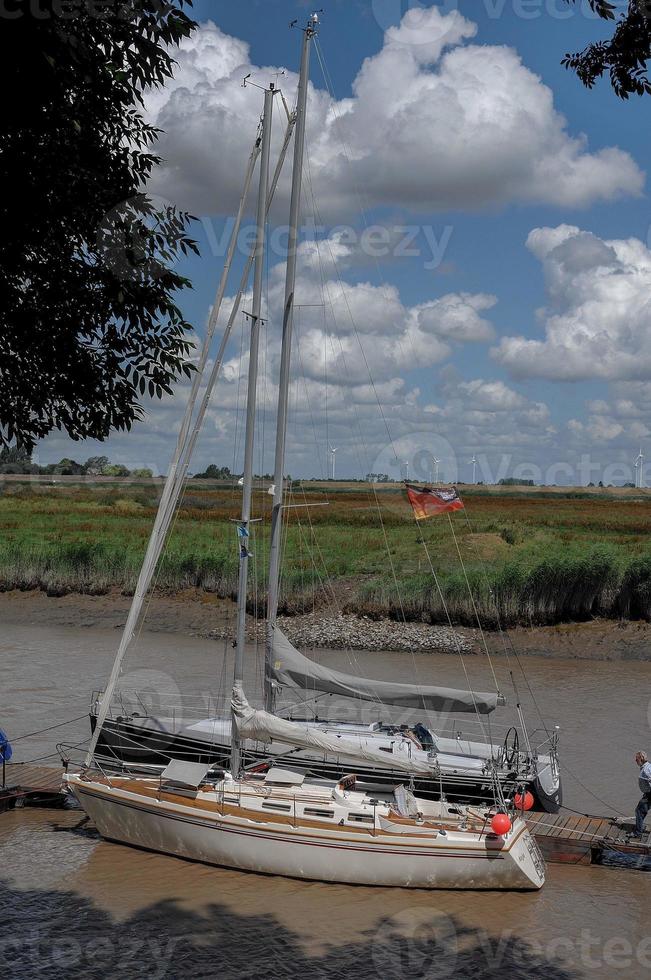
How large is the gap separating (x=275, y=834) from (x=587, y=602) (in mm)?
29712

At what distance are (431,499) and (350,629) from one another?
23.1 metres

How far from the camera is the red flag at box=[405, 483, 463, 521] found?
19.6 meters

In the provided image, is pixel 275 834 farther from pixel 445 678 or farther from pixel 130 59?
pixel 445 678

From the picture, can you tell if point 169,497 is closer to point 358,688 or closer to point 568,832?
point 358,688

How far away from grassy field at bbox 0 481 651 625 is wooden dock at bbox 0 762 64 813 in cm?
756

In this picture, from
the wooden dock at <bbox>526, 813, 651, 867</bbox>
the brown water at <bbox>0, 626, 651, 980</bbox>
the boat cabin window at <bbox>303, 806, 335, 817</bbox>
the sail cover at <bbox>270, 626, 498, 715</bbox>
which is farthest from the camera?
the sail cover at <bbox>270, 626, 498, 715</bbox>

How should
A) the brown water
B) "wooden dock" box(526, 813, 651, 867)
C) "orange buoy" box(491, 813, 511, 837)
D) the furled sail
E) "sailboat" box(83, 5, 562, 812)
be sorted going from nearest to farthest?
the brown water < "orange buoy" box(491, 813, 511, 837) < the furled sail < "wooden dock" box(526, 813, 651, 867) < "sailboat" box(83, 5, 562, 812)

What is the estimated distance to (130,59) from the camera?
23.4ft

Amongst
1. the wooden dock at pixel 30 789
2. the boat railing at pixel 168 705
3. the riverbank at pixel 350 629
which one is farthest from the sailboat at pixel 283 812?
the riverbank at pixel 350 629

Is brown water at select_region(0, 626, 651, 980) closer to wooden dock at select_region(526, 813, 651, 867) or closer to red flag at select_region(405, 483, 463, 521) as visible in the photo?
wooden dock at select_region(526, 813, 651, 867)

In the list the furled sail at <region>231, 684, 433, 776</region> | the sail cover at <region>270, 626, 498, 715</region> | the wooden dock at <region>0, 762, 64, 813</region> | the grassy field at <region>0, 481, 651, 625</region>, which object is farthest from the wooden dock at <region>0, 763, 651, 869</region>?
the grassy field at <region>0, 481, 651, 625</region>

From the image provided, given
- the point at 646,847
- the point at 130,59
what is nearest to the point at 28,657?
A: the point at 646,847

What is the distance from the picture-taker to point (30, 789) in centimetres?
1927

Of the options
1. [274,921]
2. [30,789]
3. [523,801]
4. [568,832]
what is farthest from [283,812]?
[30,789]
